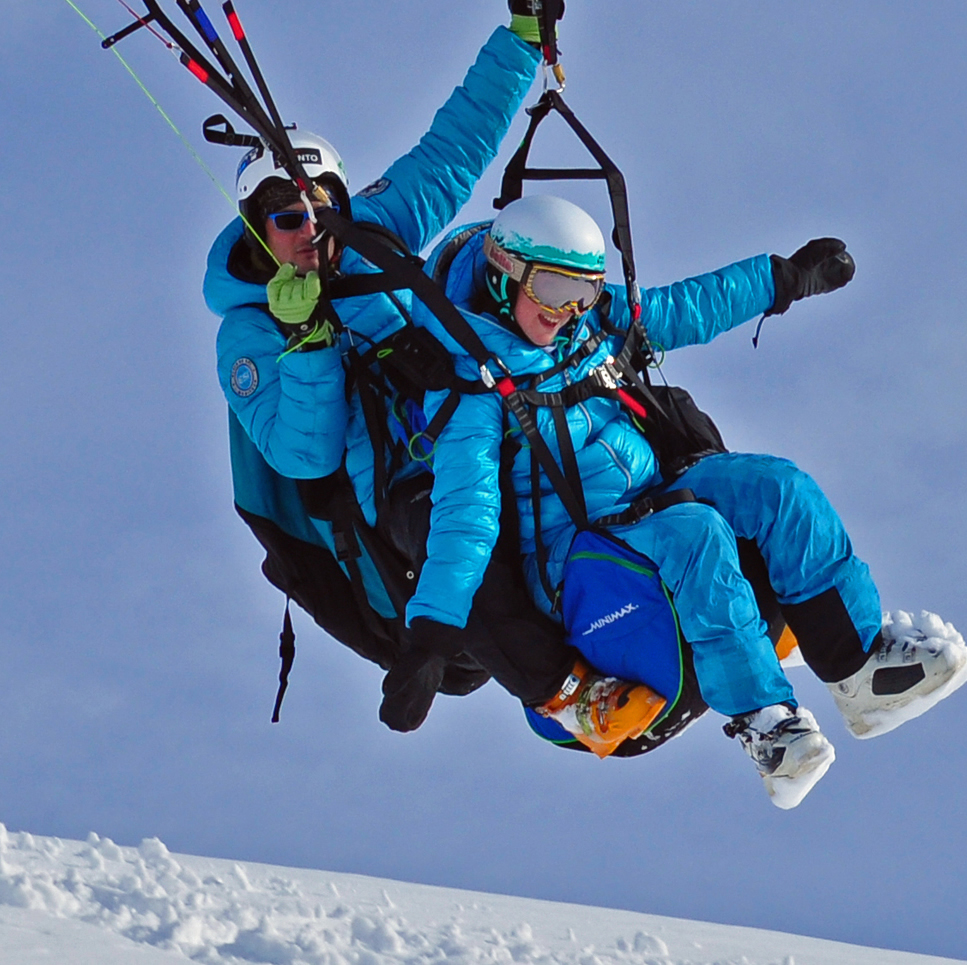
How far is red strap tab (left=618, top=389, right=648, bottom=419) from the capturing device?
430 cm

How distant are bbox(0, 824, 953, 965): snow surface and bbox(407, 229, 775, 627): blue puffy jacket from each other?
1817 millimetres

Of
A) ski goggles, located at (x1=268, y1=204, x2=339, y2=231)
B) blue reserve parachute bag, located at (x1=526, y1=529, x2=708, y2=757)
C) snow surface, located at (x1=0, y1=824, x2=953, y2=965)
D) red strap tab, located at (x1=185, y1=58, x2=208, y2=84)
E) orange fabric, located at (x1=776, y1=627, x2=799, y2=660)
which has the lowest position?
snow surface, located at (x1=0, y1=824, x2=953, y2=965)

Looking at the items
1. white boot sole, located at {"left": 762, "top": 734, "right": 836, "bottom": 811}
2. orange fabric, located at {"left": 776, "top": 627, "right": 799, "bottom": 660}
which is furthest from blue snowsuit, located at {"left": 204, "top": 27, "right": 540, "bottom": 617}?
white boot sole, located at {"left": 762, "top": 734, "right": 836, "bottom": 811}

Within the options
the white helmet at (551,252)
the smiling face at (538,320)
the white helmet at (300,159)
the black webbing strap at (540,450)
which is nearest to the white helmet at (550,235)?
the white helmet at (551,252)

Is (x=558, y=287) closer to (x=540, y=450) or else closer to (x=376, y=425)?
(x=540, y=450)

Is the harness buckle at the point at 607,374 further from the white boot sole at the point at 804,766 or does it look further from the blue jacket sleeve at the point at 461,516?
the white boot sole at the point at 804,766

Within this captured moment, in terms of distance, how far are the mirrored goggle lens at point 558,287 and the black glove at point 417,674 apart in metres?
0.98

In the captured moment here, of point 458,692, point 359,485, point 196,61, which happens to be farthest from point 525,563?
point 196,61

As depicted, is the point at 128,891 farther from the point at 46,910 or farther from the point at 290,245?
the point at 290,245

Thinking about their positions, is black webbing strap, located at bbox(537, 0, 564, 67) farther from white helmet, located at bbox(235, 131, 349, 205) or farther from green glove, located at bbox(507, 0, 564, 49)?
white helmet, located at bbox(235, 131, 349, 205)

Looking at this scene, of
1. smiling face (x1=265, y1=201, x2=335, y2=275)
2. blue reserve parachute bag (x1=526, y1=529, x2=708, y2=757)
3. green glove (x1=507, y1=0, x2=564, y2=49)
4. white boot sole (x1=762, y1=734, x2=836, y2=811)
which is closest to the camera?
white boot sole (x1=762, y1=734, x2=836, y2=811)

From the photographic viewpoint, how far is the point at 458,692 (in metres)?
5.23

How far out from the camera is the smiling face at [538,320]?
4.10 meters

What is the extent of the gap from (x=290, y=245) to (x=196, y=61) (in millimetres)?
1021
